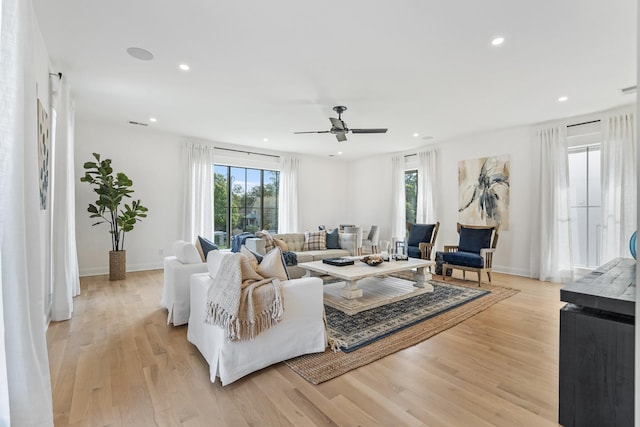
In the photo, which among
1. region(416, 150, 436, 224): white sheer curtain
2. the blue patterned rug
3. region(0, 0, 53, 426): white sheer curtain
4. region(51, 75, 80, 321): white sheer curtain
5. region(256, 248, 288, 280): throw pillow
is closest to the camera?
region(0, 0, 53, 426): white sheer curtain

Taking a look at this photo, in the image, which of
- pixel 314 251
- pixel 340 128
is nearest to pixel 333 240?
pixel 314 251

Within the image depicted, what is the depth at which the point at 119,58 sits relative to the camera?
9.77ft

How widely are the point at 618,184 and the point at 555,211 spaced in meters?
0.83

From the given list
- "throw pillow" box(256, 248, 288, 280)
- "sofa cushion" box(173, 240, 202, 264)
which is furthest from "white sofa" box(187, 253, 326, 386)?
"sofa cushion" box(173, 240, 202, 264)

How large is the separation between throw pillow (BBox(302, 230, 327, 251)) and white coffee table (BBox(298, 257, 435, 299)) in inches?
52.3

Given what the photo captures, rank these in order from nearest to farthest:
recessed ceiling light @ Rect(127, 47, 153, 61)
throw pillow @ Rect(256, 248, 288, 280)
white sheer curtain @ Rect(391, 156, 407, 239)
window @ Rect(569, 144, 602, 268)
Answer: throw pillow @ Rect(256, 248, 288, 280), recessed ceiling light @ Rect(127, 47, 153, 61), window @ Rect(569, 144, 602, 268), white sheer curtain @ Rect(391, 156, 407, 239)

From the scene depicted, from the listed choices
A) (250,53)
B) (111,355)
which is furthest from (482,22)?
(111,355)

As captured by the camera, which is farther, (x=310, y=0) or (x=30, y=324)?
(x=310, y=0)

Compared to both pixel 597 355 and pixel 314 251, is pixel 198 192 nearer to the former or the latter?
pixel 314 251

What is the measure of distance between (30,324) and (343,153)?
22.8 ft

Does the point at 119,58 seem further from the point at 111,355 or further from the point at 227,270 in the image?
the point at 111,355

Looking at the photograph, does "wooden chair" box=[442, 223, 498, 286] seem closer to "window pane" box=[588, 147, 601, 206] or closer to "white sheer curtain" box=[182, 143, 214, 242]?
"window pane" box=[588, 147, 601, 206]

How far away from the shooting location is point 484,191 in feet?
18.8

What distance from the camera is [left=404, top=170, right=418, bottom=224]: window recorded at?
7207mm
